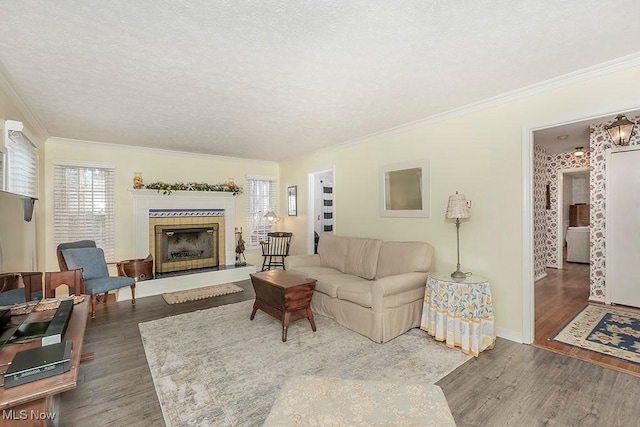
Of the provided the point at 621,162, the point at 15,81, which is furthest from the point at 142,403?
the point at 621,162

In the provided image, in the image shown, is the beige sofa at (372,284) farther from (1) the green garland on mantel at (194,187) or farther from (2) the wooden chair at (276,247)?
(1) the green garland on mantel at (194,187)

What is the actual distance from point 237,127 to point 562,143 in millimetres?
5035

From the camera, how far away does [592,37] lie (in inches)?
81.6

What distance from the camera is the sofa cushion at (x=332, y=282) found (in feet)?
11.7

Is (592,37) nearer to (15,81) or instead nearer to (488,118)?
(488,118)

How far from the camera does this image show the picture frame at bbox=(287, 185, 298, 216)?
6402mm

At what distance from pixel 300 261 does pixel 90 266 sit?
297cm

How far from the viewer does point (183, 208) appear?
5609 millimetres

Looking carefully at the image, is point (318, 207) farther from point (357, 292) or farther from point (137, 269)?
point (137, 269)

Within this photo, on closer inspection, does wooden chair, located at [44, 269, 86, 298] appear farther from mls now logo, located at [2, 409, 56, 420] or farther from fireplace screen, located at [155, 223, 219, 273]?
mls now logo, located at [2, 409, 56, 420]

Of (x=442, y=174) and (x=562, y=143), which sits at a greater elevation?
(x=562, y=143)

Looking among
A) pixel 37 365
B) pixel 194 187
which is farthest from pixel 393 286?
pixel 194 187

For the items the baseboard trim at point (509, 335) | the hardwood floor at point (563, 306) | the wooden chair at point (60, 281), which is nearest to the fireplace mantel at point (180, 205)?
the wooden chair at point (60, 281)

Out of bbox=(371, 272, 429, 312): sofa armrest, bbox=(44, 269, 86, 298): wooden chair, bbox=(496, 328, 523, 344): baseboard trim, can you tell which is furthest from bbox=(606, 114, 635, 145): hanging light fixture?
bbox=(44, 269, 86, 298): wooden chair
